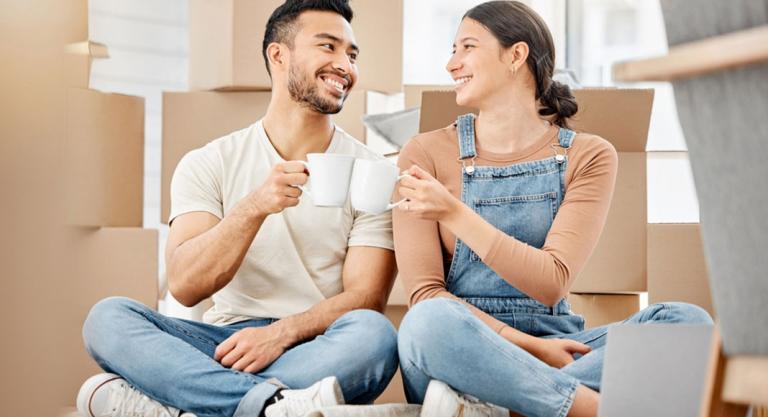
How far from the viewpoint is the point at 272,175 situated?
1.45 meters

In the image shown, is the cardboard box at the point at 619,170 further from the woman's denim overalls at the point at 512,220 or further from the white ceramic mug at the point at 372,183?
the white ceramic mug at the point at 372,183

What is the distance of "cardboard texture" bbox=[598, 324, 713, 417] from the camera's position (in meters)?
1.08

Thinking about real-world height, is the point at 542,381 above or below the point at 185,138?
below

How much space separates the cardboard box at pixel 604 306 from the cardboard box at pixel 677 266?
0.24ft

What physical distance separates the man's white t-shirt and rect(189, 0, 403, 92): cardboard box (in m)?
0.45

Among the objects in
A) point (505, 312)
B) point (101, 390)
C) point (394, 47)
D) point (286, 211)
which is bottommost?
point (101, 390)

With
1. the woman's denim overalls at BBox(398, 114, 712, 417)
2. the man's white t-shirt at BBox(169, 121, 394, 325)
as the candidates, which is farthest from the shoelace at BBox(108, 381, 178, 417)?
the woman's denim overalls at BBox(398, 114, 712, 417)

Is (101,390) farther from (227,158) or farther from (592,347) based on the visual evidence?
(592,347)

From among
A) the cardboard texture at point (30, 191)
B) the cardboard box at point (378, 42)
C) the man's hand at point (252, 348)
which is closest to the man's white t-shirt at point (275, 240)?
the man's hand at point (252, 348)

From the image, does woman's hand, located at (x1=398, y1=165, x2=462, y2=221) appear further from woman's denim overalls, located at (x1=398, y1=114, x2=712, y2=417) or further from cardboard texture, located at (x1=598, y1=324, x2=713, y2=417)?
cardboard texture, located at (x1=598, y1=324, x2=713, y2=417)

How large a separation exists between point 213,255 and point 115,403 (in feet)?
0.81

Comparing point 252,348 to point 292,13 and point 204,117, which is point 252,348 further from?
point 204,117

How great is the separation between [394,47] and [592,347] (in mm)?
918

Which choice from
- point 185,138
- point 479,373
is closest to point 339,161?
point 479,373
